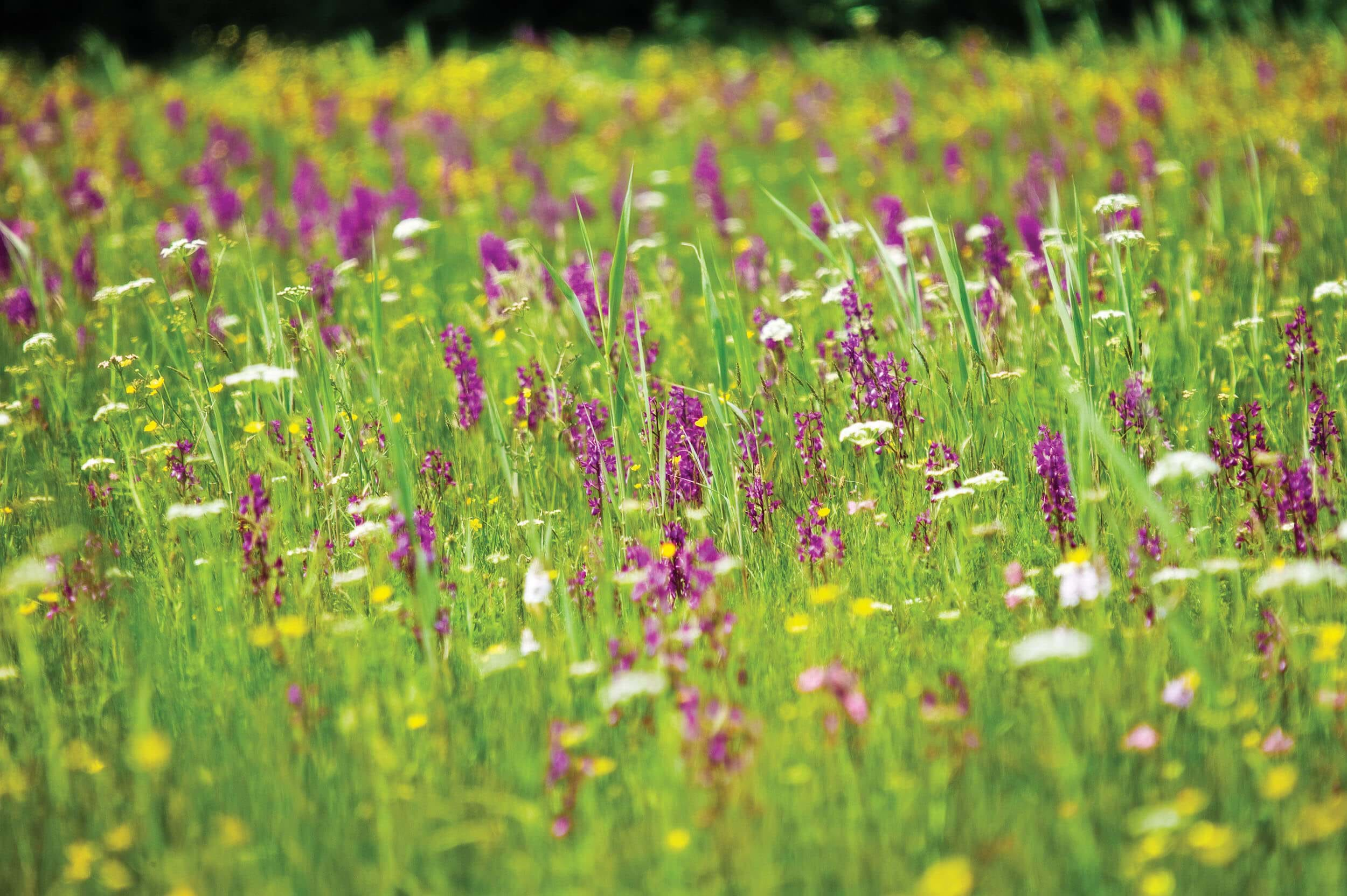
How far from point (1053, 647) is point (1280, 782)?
15.0 inches

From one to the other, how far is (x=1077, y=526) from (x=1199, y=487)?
309 mm

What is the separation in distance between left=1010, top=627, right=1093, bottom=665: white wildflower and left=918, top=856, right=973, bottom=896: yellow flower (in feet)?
1.41

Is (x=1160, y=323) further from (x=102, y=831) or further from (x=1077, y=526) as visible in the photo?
(x=102, y=831)

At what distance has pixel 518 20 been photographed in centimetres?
1628

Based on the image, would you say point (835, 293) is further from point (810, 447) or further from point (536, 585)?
point (536, 585)

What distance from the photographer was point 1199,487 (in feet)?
8.93

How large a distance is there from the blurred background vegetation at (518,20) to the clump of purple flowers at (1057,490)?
38.8ft

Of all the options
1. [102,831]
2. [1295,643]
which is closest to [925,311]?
[1295,643]

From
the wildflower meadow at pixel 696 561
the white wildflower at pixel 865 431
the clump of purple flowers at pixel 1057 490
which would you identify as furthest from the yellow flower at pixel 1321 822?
the white wildflower at pixel 865 431

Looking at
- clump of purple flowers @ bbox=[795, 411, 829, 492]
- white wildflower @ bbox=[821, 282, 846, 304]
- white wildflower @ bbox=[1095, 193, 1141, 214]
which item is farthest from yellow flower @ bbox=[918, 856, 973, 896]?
white wildflower @ bbox=[1095, 193, 1141, 214]

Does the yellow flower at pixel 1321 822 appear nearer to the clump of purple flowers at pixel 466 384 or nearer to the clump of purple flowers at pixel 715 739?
the clump of purple flowers at pixel 715 739

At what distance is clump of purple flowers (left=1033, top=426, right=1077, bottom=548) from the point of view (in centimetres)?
267

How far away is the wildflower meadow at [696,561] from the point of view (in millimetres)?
1838

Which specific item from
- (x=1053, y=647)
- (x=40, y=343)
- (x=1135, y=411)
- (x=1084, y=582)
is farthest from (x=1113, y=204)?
(x=40, y=343)
